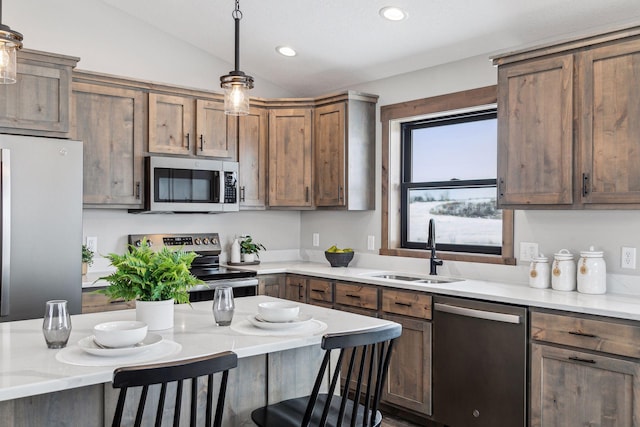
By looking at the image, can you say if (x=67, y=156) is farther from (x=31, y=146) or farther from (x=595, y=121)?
(x=595, y=121)

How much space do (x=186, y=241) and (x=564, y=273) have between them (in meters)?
2.84

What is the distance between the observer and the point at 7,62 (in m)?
1.92

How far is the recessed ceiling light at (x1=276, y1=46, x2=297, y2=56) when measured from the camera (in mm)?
4436

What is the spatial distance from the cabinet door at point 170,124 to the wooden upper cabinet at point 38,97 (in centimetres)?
74

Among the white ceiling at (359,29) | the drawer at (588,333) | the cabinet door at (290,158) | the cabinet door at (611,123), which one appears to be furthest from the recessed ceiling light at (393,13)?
the drawer at (588,333)

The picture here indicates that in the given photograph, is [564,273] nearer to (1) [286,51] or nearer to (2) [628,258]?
(2) [628,258]

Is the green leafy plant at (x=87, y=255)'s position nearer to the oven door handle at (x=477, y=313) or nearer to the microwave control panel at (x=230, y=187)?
the microwave control panel at (x=230, y=187)

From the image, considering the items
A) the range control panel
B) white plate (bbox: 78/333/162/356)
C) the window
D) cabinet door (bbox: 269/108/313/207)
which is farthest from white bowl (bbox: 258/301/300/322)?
cabinet door (bbox: 269/108/313/207)

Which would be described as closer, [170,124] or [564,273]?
[564,273]

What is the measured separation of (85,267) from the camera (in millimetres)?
3920

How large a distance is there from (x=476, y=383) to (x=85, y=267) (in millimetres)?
2651

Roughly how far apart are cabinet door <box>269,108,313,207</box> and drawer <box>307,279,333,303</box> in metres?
0.76

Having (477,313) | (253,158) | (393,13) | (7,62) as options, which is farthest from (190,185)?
(7,62)

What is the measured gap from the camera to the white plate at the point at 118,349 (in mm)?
1699
